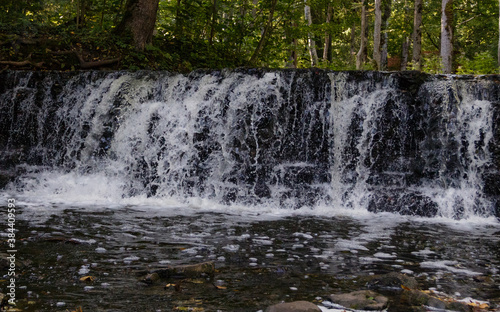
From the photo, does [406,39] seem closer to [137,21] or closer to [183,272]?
[137,21]

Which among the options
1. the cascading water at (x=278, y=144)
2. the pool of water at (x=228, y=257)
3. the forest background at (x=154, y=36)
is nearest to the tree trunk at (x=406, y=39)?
the forest background at (x=154, y=36)

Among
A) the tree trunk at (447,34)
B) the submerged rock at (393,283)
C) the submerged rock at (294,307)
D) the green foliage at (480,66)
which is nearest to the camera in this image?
the submerged rock at (294,307)

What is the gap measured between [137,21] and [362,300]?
13.1m

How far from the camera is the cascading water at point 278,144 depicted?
9.41m

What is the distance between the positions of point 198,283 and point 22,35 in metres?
12.7

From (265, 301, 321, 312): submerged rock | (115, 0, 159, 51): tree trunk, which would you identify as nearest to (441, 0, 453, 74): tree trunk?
(115, 0, 159, 51): tree trunk

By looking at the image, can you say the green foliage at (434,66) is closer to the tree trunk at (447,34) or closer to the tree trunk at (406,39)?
the tree trunk at (447,34)

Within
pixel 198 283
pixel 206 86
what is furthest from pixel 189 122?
pixel 198 283

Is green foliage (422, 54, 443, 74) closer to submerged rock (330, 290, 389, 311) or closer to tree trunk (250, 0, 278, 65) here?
tree trunk (250, 0, 278, 65)

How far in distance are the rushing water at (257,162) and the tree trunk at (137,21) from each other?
11.6 ft

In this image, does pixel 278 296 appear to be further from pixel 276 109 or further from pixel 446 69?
pixel 446 69

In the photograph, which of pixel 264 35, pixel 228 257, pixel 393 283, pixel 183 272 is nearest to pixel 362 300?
pixel 393 283

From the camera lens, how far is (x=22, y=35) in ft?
45.6

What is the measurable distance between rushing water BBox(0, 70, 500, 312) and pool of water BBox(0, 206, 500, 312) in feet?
0.20
